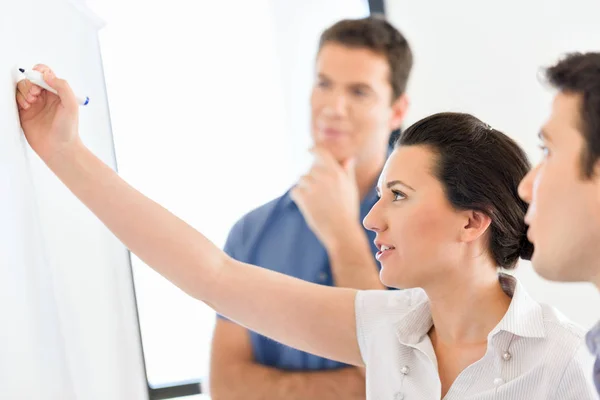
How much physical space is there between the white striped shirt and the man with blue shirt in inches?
11.4

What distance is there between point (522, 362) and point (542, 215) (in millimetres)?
389

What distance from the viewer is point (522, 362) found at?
56.7 inches

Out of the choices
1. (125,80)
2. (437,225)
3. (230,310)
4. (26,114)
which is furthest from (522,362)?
(125,80)

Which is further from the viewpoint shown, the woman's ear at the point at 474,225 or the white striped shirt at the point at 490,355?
the woman's ear at the point at 474,225

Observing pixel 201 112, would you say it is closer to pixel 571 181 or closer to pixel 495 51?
pixel 495 51

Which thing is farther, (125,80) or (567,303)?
(567,303)

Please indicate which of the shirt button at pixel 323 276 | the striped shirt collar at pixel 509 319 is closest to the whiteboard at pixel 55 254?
the shirt button at pixel 323 276

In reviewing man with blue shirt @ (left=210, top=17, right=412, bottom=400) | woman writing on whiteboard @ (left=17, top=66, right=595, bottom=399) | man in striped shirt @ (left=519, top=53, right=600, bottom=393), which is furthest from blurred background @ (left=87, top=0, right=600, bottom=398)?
man in striped shirt @ (left=519, top=53, right=600, bottom=393)

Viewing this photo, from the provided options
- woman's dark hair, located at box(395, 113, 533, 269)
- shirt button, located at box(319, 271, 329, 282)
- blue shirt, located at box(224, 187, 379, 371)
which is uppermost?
woman's dark hair, located at box(395, 113, 533, 269)

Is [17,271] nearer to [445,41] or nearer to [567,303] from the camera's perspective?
[445,41]

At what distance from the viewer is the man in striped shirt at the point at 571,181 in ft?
3.63

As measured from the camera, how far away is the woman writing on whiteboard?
145cm

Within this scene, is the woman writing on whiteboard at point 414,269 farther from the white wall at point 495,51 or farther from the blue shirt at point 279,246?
the white wall at point 495,51

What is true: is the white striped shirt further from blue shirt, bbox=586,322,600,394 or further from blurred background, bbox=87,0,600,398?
blurred background, bbox=87,0,600,398
